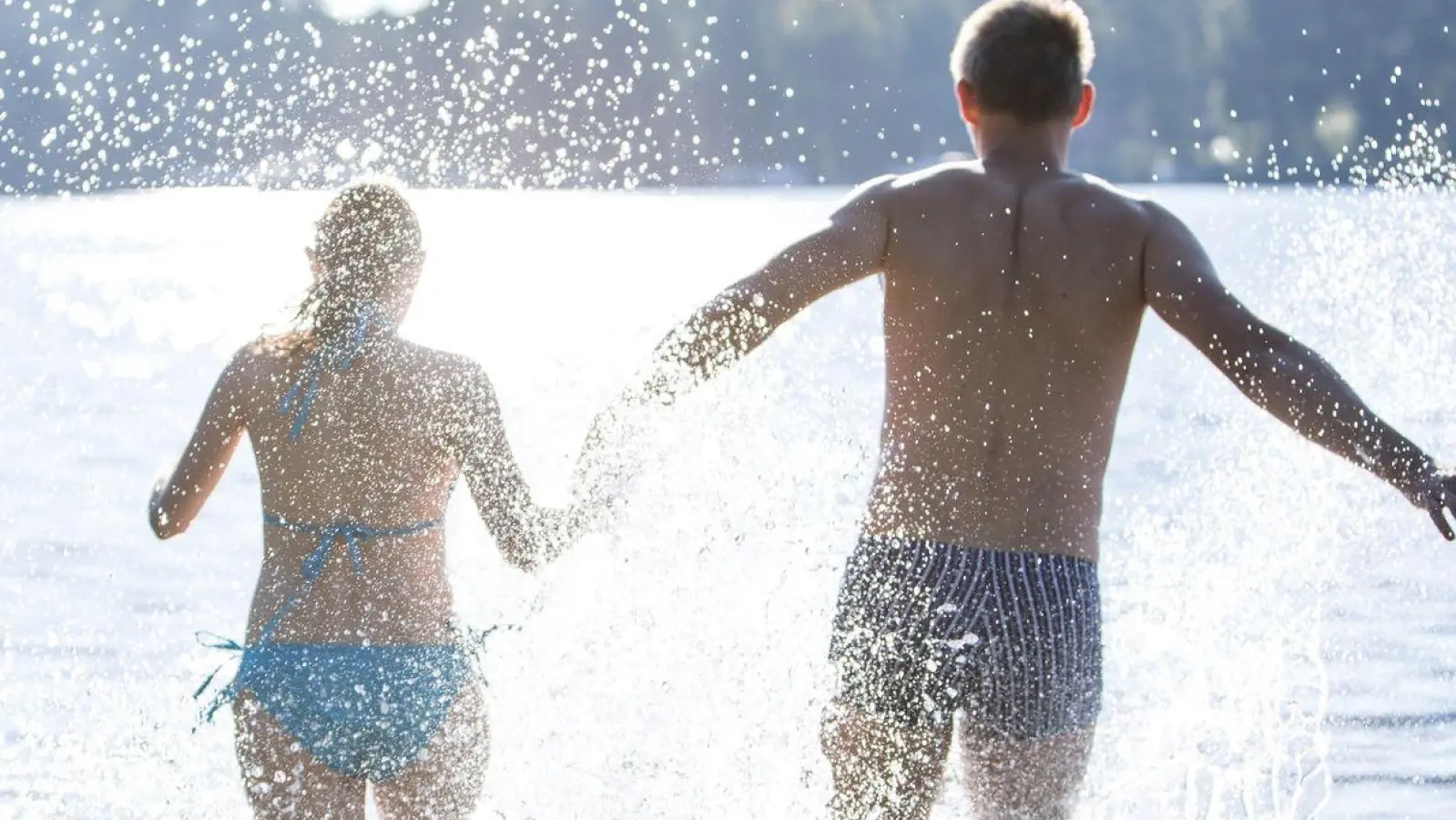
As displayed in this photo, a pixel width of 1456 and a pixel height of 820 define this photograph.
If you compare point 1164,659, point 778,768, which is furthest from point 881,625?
point 1164,659

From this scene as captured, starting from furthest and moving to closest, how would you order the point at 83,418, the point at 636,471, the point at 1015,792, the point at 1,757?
1. the point at 83,418
2. the point at 1,757
3. the point at 636,471
4. the point at 1015,792

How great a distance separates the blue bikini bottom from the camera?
12.3 feet

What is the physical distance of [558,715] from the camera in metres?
6.25

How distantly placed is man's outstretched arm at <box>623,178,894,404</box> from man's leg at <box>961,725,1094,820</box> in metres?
0.78

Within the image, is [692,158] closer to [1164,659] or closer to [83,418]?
[83,418]

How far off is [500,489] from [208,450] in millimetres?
554

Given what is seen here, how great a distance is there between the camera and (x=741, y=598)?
587 cm

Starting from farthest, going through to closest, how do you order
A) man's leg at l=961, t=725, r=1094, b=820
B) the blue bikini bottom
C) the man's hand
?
the blue bikini bottom, man's leg at l=961, t=725, r=1094, b=820, the man's hand

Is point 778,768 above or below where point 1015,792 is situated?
below

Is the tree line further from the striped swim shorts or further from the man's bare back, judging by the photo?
the striped swim shorts

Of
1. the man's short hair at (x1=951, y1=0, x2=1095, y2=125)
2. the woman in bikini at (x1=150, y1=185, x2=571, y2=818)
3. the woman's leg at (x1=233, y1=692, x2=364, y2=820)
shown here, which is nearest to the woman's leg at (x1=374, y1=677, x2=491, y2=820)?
the woman in bikini at (x1=150, y1=185, x2=571, y2=818)

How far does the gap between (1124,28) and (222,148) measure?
35.3m

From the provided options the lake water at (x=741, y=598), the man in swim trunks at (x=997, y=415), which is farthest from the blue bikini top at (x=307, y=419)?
the man in swim trunks at (x=997, y=415)

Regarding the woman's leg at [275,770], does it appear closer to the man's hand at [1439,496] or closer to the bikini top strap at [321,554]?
the bikini top strap at [321,554]
